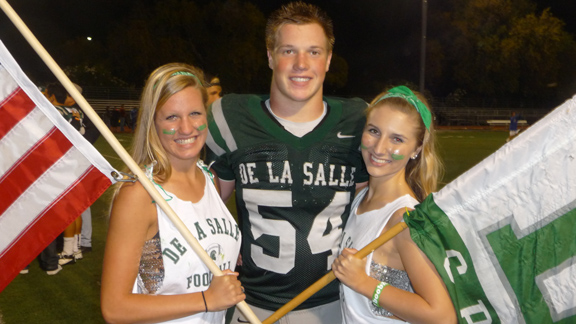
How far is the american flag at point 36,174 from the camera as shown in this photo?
229cm

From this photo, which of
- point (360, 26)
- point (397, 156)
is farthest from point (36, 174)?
point (360, 26)

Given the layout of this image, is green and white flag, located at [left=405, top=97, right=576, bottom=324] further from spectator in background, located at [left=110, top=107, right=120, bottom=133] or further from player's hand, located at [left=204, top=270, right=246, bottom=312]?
spectator in background, located at [left=110, top=107, right=120, bottom=133]

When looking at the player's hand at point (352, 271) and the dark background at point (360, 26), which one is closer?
the player's hand at point (352, 271)

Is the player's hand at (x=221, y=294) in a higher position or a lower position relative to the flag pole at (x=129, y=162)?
lower

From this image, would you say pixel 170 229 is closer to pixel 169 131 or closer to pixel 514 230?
pixel 169 131

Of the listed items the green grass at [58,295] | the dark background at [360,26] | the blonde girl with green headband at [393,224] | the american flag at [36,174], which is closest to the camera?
the american flag at [36,174]

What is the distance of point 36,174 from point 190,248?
727 millimetres

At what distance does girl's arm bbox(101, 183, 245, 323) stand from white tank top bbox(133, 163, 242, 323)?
107 mm

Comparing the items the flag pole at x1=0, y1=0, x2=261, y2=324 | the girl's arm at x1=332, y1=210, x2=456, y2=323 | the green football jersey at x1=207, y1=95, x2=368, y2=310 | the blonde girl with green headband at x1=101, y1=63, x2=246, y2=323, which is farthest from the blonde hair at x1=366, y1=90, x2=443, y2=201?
the flag pole at x1=0, y1=0, x2=261, y2=324

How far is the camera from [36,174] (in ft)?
7.66

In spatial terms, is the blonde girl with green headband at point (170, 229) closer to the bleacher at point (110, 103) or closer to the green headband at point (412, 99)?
the green headband at point (412, 99)

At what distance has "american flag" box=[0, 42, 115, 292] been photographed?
7.53ft

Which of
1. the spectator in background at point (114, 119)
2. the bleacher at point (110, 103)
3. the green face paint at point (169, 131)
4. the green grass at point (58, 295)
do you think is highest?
the green face paint at point (169, 131)

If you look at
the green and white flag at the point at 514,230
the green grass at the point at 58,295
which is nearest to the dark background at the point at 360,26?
the green grass at the point at 58,295
